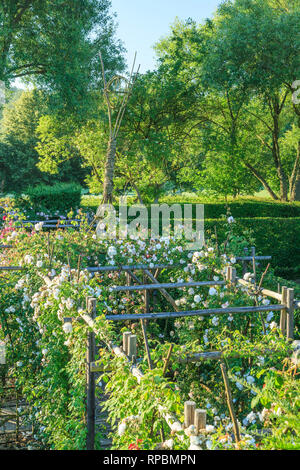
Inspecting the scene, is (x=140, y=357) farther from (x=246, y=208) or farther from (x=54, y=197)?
(x=246, y=208)

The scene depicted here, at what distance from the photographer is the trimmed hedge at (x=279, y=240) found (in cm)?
951

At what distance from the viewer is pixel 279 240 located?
975cm

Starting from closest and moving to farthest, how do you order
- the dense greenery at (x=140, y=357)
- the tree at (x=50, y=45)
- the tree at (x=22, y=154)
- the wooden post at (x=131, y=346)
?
the dense greenery at (x=140, y=357), the wooden post at (x=131, y=346), the tree at (x=50, y=45), the tree at (x=22, y=154)

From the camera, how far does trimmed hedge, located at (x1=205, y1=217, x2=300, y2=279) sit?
374 inches

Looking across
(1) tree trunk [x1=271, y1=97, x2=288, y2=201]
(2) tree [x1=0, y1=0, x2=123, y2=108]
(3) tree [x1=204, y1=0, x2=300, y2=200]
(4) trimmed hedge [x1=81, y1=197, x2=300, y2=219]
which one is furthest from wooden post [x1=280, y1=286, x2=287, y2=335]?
(1) tree trunk [x1=271, y1=97, x2=288, y2=201]

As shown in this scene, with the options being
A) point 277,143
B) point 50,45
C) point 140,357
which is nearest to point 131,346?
point 140,357

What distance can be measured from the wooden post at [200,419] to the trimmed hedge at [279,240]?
309 inches

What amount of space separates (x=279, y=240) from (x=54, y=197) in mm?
5758

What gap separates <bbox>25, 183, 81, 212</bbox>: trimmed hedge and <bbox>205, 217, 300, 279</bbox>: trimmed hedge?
4149 millimetres

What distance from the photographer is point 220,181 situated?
13047 millimetres

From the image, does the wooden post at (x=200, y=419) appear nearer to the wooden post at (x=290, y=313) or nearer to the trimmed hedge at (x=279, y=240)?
the wooden post at (x=290, y=313)

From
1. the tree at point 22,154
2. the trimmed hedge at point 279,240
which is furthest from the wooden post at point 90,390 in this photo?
the tree at point 22,154

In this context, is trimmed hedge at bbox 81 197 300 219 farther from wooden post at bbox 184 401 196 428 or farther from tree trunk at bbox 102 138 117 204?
wooden post at bbox 184 401 196 428
